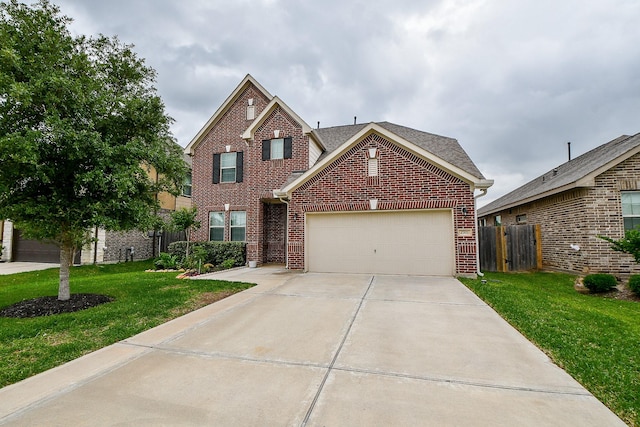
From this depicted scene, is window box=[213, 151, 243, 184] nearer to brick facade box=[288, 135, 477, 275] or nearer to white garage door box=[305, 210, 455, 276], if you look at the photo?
brick facade box=[288, 135, 477, 275]

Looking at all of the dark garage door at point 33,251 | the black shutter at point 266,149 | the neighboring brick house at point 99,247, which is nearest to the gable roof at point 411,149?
the black shutter at point 266,149

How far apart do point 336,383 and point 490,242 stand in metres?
10.8

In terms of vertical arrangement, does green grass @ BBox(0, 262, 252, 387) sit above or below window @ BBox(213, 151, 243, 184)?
below

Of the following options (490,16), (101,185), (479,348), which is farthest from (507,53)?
(101,185)

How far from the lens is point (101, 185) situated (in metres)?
5.42

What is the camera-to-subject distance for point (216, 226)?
1428cm

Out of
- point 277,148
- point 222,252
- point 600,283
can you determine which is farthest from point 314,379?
point 277,148

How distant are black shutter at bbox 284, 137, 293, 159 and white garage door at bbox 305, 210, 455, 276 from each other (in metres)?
3.77

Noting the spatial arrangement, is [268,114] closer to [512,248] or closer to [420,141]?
[420,141]

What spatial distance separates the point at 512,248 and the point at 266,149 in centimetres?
1128

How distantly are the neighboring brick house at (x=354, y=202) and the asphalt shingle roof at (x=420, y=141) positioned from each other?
0.52ft

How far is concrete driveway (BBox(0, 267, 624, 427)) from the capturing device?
8.04 feet

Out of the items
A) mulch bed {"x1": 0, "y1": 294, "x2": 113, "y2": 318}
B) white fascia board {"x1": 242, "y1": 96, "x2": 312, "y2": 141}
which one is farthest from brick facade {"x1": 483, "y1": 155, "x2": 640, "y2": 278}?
mulch bed {"x1": 0, "y1": 294, "x2": 113, "y2": 318}

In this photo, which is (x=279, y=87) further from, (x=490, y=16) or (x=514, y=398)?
(x=514, y=398)
